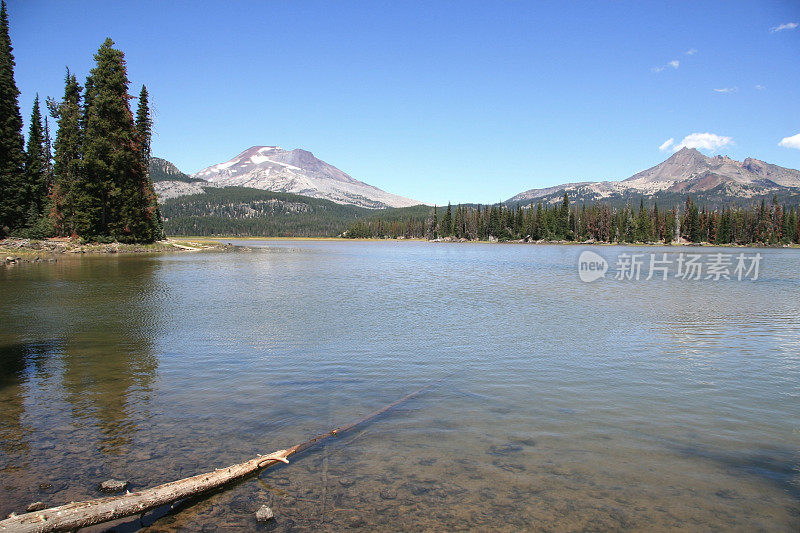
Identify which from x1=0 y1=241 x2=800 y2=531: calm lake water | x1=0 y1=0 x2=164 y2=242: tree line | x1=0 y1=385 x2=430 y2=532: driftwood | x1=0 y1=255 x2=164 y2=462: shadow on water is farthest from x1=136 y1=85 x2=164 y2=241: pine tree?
x1=0 y1=385 x2=430 y2=532: driftwood

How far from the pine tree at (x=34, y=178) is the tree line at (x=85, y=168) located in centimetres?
13

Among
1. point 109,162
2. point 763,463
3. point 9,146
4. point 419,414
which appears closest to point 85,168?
point 109,162

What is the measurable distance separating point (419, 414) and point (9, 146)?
67.0 m

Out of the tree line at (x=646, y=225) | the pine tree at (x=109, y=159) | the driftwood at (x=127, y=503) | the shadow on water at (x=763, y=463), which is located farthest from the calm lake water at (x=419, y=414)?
the tree line at (x=646, y=225)

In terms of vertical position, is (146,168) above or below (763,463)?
above

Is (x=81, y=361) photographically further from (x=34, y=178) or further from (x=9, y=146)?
(x=34, y=178)

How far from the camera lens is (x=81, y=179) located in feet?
188

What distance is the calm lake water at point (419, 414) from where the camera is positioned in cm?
636

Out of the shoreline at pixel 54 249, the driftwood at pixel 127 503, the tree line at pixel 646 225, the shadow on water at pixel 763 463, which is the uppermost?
the tree line at pixel 646 225

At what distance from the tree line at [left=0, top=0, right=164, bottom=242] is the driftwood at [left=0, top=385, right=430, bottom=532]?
202 ft

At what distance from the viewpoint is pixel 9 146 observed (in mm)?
55031

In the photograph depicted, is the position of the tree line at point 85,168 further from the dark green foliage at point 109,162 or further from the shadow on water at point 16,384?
the shadow on water at point 16,384

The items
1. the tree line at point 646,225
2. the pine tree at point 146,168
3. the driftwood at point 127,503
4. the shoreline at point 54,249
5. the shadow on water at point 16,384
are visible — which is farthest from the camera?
the tree line at point 646,225

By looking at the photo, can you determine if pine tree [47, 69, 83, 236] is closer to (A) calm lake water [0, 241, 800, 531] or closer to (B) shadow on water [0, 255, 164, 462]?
(B) shadow on water [0, 255, 164, 462]
